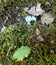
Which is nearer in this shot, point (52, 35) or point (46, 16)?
point (52, 35)

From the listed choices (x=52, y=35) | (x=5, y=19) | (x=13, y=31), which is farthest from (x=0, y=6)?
(x=52, y=35)

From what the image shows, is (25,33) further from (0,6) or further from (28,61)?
(0,6)

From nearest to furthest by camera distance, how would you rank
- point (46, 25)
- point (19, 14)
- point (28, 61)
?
point (28, 61)
point (46, 25)
point (19, 14)

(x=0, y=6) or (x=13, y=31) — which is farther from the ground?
(x=0, y=6)

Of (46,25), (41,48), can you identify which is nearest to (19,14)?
(46,25)

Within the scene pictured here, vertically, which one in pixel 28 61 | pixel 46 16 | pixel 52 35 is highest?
pixel 46 16

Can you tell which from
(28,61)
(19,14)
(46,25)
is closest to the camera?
(28,61)

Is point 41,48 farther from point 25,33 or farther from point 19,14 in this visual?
point 19,14
